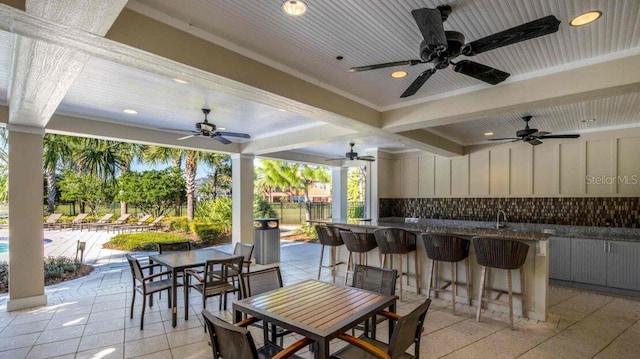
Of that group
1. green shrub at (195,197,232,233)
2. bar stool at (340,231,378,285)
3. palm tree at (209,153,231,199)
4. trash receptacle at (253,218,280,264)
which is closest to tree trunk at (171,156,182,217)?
green shrub at (195,197,232,233)

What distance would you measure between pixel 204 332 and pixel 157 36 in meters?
2.88

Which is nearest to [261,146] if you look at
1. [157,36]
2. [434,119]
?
[434,119]

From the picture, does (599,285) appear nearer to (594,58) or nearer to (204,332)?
(594,58)

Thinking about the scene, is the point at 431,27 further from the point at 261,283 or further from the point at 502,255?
the point at 502,255

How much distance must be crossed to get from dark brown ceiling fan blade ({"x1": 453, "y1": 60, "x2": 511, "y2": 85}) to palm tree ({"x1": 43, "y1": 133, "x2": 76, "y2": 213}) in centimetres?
1086

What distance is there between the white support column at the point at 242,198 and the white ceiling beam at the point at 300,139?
12.8 inches

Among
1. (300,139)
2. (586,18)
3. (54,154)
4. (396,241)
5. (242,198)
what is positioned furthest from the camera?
(54,154)

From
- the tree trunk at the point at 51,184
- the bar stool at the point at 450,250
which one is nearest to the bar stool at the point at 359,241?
the bar stool at the point at 450,250

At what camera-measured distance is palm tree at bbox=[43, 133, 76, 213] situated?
8977 millimetres

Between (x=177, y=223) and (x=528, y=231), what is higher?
(x=528, y=231)

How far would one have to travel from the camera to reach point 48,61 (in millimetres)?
2357

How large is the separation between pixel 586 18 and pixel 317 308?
8.88 feet

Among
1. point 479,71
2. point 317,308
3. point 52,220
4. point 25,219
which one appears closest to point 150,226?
point 52,220

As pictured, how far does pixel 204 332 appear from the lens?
3.34 meters
